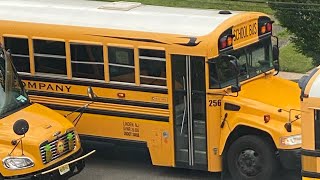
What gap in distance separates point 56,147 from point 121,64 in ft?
5.79

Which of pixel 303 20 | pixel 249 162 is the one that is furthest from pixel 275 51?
pixel 303 20

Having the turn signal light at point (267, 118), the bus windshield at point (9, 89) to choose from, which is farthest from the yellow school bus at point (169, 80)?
the bus windshield at point (9, 89)

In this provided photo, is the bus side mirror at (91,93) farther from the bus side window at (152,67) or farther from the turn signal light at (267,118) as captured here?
the turn signal light at (267,118)

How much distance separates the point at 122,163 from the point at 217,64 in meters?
2.65

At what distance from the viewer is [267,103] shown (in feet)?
35.1

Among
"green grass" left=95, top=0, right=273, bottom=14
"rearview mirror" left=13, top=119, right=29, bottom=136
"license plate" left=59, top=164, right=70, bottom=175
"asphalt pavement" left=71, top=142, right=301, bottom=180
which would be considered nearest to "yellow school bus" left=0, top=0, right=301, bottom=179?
"asphalt pavement" left=71, top=142, right=301, bottom=180

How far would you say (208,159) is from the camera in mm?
10953

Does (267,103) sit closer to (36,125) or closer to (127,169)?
(127,169)

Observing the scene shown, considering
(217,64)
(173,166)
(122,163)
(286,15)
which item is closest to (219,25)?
(217,64)

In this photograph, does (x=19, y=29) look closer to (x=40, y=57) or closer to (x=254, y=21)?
(x=40, y=57)

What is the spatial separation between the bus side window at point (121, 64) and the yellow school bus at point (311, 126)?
3.13m

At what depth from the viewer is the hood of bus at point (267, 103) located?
1045cm

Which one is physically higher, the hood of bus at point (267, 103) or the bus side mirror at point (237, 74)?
the bus side mirror at point (237, 74)

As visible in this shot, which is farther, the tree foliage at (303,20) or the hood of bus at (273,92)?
the tree foliage at (303,20)
